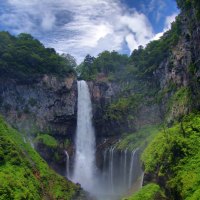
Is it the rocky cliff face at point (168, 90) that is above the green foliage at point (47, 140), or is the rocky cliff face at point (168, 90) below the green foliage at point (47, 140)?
above

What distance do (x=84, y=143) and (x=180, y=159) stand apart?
30.4 metres

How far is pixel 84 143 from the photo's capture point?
59.7m

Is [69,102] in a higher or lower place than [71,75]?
lower

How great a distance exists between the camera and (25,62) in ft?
188

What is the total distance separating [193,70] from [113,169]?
19872 mm

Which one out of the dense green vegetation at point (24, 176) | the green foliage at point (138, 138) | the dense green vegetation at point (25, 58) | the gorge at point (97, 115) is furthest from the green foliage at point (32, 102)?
the green foliage at point (138, 138)

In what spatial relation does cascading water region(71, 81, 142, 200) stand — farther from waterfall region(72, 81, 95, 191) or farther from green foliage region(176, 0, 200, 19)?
green foliage region(176, 0, 200, 19)

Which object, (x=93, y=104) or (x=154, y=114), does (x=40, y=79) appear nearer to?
(x=93, y=104)

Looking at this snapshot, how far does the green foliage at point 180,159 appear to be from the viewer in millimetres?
27019

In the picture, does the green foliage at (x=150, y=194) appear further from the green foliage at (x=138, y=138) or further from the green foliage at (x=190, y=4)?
the green foliage at (x=190, y=4)

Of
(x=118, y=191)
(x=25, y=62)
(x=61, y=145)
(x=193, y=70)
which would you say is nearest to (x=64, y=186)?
(x=118, y=191)

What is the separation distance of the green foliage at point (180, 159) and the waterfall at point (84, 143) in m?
18.3

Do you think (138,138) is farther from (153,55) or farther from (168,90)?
(153,55)

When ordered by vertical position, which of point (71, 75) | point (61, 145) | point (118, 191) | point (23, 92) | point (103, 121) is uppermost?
point (71, 75)
